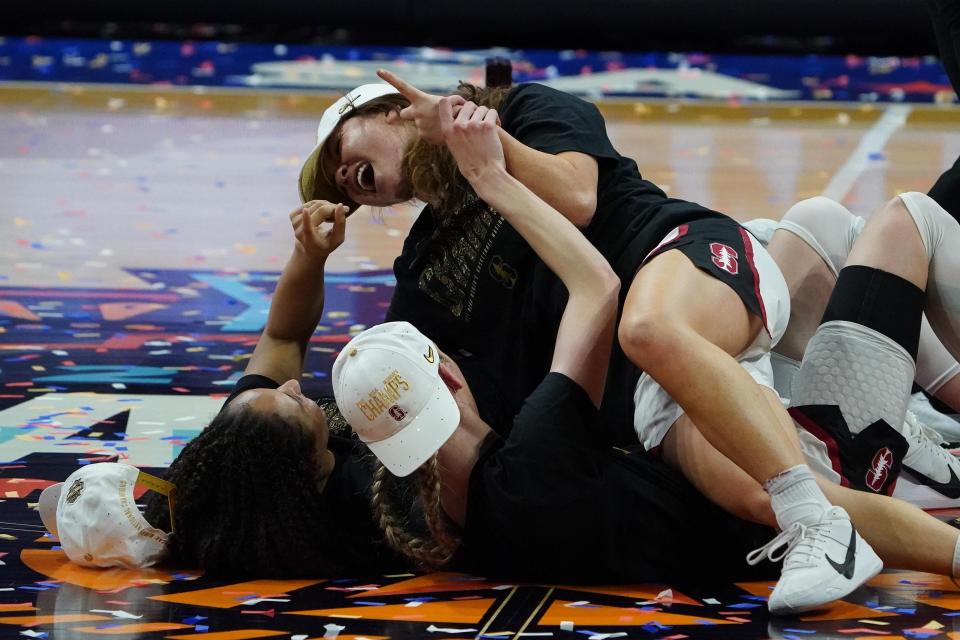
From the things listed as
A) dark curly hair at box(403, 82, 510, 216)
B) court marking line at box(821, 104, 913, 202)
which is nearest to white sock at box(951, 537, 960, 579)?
dark curly hair at box(403, 82, 510, 216)

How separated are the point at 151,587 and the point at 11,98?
28.4 feet

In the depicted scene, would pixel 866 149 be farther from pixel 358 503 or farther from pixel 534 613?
pixel 534 613

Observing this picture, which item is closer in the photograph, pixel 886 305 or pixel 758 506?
pixel 758 506

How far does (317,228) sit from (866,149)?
6421 millimetres

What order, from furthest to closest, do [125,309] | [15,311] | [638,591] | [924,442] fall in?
[125,309]
[15,311]
[924,442]
[638,591]

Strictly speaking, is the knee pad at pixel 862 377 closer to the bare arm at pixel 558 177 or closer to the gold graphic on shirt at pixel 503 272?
the bare arm at pixel 558 177

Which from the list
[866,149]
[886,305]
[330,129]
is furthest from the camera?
[866,149]

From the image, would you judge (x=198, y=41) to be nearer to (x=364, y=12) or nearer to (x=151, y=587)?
(x=364, y=12)

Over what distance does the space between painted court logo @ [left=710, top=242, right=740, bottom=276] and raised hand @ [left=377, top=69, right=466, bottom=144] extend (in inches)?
22.6

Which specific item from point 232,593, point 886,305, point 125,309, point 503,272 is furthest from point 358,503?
point 125,309

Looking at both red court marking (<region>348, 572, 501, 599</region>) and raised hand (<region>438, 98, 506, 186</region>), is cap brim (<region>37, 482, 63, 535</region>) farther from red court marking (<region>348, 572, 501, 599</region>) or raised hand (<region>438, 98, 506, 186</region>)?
raised hand (<region>438, 98, 506, 186</region>)

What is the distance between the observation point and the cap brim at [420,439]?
8.02 feet

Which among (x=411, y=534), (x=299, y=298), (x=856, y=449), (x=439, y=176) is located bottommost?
(x=411, y=534)

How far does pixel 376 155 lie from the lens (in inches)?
125
